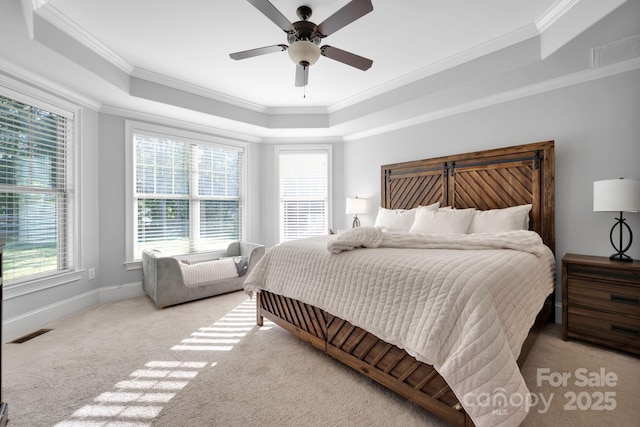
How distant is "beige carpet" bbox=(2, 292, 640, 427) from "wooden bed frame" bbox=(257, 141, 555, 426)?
15cm

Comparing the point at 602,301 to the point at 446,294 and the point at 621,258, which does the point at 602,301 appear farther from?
the point at 446,294

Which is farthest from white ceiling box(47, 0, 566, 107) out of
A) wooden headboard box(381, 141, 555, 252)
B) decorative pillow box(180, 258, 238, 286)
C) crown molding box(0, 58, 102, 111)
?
decorative pillow box(180, 258, 238, 286)

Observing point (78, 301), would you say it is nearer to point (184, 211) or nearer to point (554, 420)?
point (184, 211)

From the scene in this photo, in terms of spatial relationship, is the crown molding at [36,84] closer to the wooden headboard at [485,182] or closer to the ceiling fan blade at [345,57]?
the ceiling fan blade at [345,57]

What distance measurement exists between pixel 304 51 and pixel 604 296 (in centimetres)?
299

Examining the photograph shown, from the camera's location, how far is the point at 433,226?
10.3 feet

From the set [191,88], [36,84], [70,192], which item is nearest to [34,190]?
[70,192]

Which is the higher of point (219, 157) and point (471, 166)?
point (219, 157)

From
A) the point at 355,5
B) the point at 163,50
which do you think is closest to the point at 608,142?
the point at 355,5

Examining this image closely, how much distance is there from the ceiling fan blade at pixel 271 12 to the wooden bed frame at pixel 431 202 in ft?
6.95

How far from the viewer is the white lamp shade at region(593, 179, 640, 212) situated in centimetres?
221

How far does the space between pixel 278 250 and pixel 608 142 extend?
321 cm

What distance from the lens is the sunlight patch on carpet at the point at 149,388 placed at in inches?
61.8

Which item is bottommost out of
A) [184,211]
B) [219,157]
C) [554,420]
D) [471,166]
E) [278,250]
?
[554,420]
